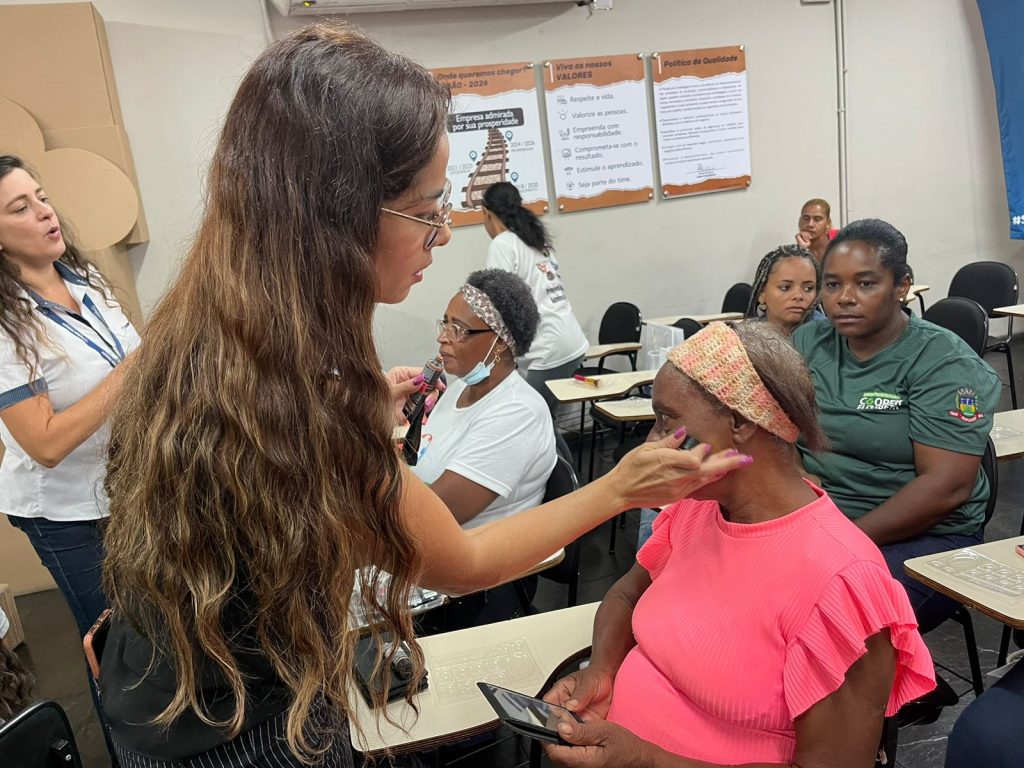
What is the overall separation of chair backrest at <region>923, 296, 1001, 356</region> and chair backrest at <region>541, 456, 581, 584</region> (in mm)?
2377

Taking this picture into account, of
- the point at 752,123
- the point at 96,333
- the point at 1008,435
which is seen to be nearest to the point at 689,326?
→ the point at 1008,435

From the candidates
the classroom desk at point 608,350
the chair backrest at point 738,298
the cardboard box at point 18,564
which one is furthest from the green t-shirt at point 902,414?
the cardboard box at point 18,564

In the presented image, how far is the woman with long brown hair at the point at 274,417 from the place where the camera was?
0.82 meters

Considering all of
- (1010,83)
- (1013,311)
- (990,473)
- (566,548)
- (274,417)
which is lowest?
(566,548)

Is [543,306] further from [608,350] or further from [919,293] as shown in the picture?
[919,293]

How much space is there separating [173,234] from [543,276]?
7.95 feet

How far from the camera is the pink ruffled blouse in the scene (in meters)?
1.10

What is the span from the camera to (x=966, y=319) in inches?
145

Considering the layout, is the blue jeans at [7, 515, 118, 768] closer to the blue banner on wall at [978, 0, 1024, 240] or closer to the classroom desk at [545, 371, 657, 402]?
the classroom desk at [545, 371, 657, 402]

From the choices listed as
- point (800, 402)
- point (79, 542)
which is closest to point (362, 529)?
point (800, 402)

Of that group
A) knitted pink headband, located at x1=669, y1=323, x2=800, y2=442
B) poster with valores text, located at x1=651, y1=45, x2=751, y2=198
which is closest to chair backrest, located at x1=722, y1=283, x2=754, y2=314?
poster with valores text, located at x1=651, y1=45, x2=751, y2=198

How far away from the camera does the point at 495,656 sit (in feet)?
5.21

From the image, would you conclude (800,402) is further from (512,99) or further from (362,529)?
(512,99)

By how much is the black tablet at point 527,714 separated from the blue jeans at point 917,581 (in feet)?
3.58
